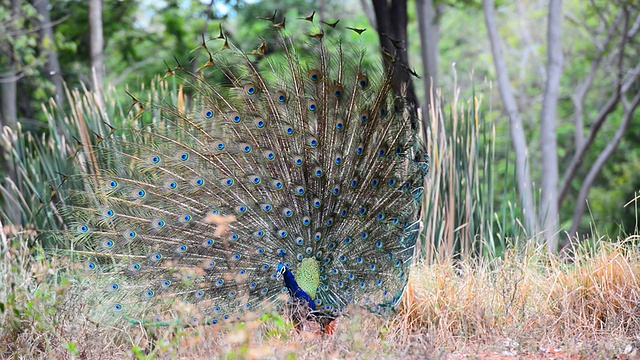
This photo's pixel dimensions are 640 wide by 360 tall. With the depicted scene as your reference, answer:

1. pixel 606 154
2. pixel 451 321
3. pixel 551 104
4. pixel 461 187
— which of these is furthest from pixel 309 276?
pixel 606 154

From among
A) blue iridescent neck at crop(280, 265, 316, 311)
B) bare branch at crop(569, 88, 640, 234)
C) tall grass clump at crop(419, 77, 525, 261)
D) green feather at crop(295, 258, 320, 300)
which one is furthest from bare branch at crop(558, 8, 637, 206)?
blue iridescent neck at crop(280, 265, 316, 311)

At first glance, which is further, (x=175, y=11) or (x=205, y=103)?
(x=175, y=11)

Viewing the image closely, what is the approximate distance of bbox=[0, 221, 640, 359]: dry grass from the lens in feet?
13.6

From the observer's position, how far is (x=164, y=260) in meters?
4.68

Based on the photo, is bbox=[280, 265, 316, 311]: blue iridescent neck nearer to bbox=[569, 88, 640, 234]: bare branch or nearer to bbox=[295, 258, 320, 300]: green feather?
bbox=[295, 258, 320, 300]: green feather

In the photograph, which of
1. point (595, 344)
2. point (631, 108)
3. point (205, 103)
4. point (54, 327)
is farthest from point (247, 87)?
point (631, 108)

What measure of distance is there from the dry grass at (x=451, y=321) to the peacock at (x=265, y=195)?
25cm

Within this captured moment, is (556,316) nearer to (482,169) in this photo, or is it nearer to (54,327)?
(482,169)

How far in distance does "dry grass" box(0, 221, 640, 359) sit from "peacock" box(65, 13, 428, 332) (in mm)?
252

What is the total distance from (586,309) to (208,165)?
286 centimetres

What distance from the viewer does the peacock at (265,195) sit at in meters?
4.66

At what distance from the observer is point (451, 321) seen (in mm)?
4832

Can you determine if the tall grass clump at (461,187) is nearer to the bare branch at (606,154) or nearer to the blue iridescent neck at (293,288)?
the blue iridescent neck at (293,288)

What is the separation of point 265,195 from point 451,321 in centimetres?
158
